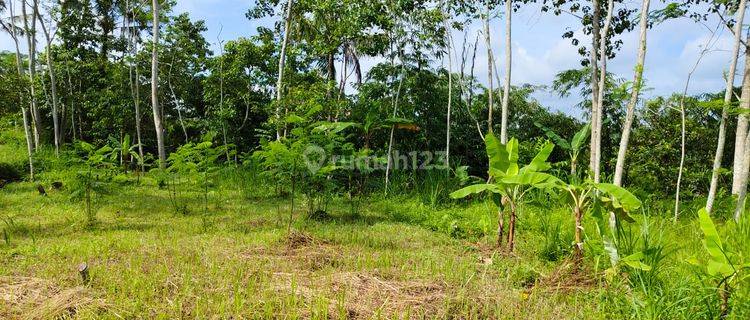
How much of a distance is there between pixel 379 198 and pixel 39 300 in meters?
7.00

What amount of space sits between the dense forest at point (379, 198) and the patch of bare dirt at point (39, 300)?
0.06 ft

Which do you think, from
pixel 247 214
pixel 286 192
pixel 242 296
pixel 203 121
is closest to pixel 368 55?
pixel 286 192

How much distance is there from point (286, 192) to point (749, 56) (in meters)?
8.74

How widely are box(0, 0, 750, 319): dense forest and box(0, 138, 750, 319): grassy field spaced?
0.09ft

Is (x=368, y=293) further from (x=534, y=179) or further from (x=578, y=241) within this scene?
(x=578, y=241)

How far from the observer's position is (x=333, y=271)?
424 centimetres

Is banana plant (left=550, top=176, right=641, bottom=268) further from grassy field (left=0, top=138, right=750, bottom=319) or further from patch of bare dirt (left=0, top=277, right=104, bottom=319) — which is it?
patch of bare dirt (left=0, top=277, right=104, bottom=319)

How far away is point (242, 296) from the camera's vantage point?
341 cm

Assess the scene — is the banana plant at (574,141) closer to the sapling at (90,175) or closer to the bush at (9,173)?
the sapling at (90,175)

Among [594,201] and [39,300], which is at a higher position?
[594,201]

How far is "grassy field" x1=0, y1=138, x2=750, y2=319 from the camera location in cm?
319

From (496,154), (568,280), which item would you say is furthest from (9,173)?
(568,280)

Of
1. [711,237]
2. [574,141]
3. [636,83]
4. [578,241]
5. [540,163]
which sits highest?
[636,83]

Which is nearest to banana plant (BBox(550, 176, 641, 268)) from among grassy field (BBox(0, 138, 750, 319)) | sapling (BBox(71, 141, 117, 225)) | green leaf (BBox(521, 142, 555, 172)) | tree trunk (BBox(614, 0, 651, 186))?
grassy field (BBox(0, 138, 750, 319))
